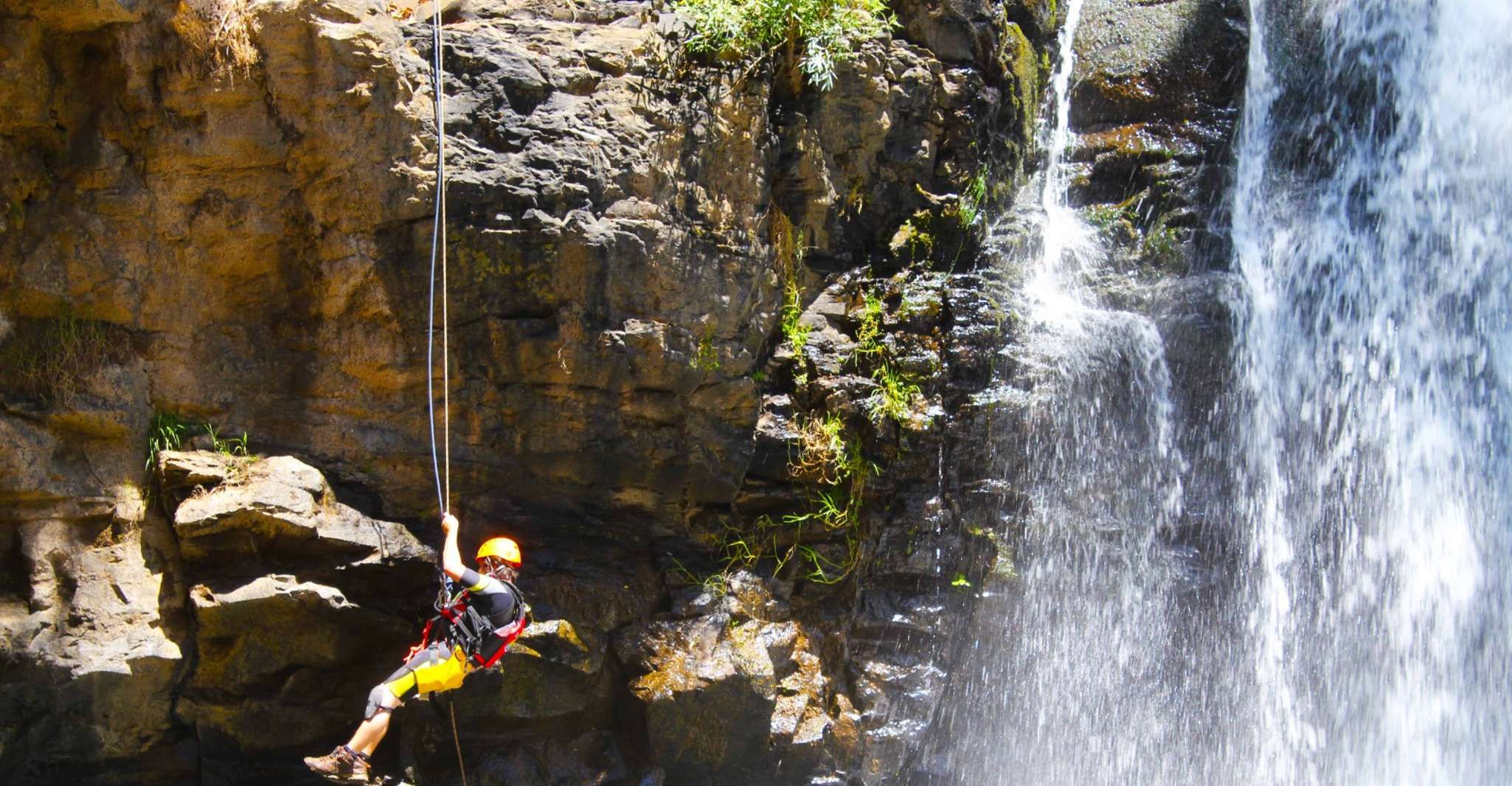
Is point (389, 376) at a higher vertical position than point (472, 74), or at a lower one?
lower

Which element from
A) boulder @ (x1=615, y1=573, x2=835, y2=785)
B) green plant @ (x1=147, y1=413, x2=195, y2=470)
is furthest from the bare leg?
green plant @ (x1=147, y1=413, x2=195, y2=470)

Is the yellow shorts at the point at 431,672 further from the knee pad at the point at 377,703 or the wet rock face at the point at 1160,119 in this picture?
the wet rock face at the point at 1160,119

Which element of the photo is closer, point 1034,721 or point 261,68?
point 261,68

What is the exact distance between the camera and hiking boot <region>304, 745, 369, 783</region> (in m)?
5.22

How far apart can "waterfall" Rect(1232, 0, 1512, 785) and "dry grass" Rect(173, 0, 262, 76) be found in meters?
6.96

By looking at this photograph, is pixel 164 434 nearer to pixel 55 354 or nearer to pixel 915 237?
pixel 55 354

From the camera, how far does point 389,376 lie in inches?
252

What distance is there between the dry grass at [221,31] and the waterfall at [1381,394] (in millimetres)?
6960

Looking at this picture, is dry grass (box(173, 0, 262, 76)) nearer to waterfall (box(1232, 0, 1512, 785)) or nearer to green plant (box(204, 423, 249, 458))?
green plant (box(204, 423, 249, 458))

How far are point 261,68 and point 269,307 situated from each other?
51.7 inches

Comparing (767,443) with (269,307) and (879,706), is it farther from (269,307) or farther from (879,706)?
(269,307)

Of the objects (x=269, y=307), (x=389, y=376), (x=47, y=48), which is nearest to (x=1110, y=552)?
(x=389, y=376)

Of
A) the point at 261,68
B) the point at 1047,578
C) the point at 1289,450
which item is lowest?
the point at 1047,578

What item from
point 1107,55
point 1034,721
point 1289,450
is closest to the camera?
point 1034,721
